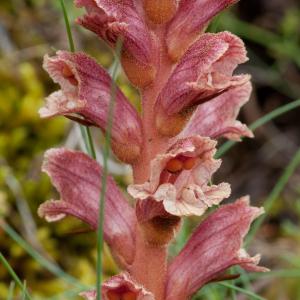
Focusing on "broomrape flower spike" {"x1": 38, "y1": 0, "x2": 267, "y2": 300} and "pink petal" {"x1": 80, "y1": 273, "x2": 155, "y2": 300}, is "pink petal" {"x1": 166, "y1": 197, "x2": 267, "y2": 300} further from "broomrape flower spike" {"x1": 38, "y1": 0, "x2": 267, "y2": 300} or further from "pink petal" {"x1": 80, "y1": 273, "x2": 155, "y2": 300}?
"pink petal" {"x1": 80, "y1": 273, "x2": 155, "y2": 300}

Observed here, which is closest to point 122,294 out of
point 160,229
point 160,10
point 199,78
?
point 160,229

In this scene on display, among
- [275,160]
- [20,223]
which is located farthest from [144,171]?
[275,160]

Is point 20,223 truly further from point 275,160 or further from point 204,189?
point 275,160

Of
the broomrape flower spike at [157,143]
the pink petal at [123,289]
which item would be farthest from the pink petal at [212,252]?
the pink petal at [123,289]

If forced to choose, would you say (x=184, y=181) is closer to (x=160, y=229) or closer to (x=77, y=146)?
(x=160, y=229)

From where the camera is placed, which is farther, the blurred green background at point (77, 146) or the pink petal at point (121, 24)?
the blurred green background at point (77, 146)

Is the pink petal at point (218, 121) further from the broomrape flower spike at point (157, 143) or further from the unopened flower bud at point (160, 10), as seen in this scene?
the unopened flower bud at point (160, 10)
